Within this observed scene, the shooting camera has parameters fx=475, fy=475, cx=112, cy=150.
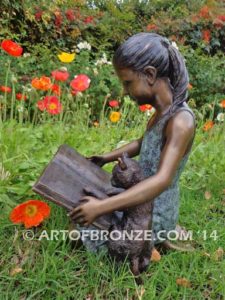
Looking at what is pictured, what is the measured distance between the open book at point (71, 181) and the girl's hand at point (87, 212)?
0.04 metres

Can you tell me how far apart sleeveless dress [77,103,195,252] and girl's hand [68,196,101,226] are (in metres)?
0.20

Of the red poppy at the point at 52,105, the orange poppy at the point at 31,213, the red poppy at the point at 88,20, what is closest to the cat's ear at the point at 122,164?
the orange poppy at the point at 31,213

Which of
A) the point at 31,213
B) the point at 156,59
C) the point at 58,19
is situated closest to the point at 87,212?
the point at 31,213

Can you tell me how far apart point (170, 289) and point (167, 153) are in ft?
1.76

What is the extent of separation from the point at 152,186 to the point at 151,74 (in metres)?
0.40

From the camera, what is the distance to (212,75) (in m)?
5.66

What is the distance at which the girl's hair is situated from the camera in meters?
1.63

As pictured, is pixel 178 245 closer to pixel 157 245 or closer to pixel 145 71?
pixel 157 245

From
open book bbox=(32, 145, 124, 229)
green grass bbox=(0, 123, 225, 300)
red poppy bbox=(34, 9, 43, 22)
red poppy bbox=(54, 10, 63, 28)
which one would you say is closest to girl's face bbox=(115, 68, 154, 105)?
open book bbox=(32, 145, 124, 229)

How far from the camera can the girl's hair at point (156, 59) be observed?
163cm

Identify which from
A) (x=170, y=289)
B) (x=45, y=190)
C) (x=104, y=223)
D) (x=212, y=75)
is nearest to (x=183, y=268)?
(x=170, y=289)

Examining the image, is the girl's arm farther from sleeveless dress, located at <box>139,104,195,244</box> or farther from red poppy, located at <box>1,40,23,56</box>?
red poppy, located at <box>1,40,23,56</box>

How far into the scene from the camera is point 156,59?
1666mm

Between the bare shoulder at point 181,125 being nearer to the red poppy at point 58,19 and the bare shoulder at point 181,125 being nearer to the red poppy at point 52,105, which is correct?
the red poppy at point 52,105
